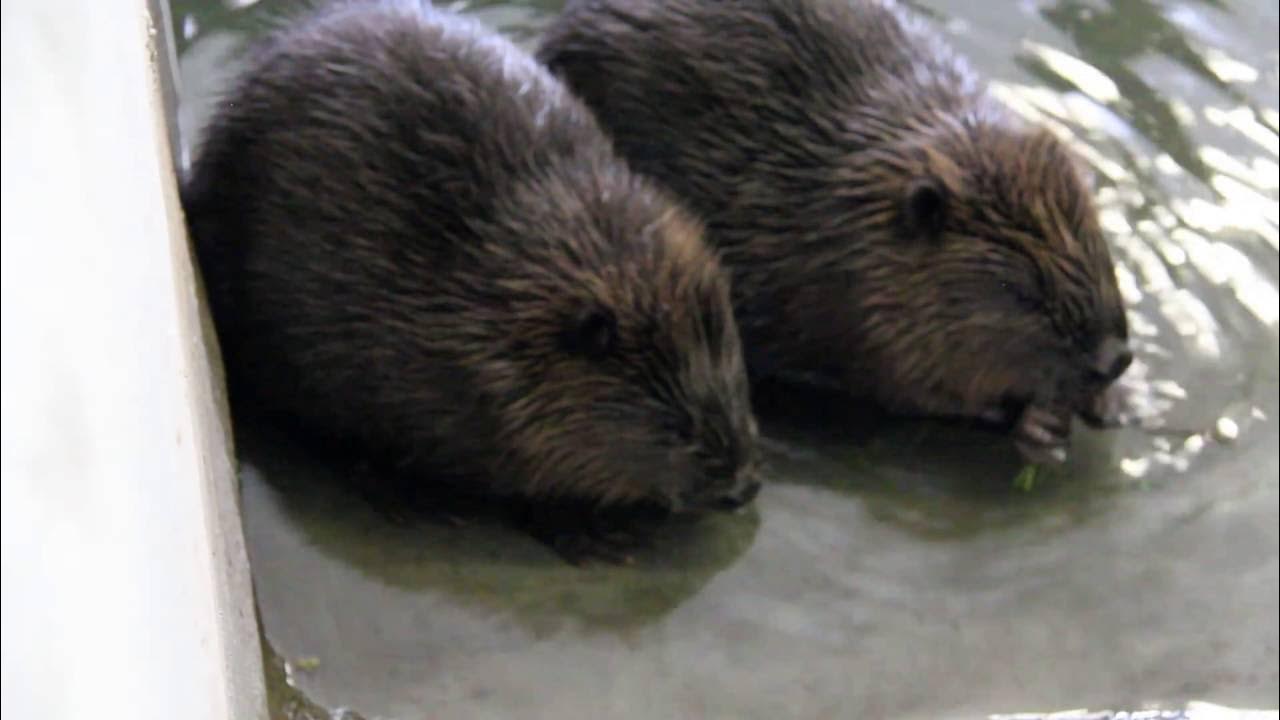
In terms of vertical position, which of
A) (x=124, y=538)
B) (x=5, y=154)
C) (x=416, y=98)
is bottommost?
(x=416, y=98)

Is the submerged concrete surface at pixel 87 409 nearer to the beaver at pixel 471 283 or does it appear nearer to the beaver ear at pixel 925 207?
the beaver at pixel 471 283

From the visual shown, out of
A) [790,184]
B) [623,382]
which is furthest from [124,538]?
[790,184]

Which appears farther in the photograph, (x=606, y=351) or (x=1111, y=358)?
(x=1111, y=358)

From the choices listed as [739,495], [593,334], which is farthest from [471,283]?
[739,495]

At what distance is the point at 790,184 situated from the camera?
9.23ft

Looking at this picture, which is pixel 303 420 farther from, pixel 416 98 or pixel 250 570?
pixel 416 98

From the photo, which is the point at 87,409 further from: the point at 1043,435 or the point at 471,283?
the point at 1043,435

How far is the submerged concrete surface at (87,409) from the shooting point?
2.48ft

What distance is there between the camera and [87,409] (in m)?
0.87

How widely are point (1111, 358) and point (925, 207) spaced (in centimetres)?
40

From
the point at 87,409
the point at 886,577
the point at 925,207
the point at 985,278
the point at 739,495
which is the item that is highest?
the point at 87,409

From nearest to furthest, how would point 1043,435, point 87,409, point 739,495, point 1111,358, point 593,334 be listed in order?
point 87,409 → point 593,334 → point 739,495 → point 1111,358 → point 1043,435

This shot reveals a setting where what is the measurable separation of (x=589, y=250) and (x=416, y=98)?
361 mm

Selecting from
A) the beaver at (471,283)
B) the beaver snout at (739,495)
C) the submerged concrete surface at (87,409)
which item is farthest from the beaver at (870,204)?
the submerged concrete surface at (87,409)
